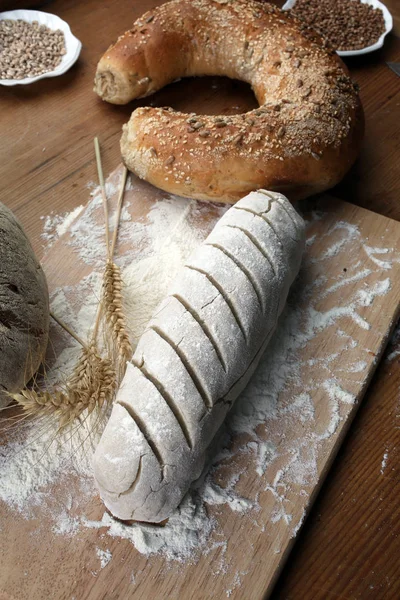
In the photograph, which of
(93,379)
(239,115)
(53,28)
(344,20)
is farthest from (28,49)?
(93,379)

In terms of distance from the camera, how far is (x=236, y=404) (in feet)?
4.63

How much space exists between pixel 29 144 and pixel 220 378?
1.17 m

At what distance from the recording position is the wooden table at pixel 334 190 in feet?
4.10

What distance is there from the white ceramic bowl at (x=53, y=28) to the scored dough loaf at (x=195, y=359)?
104 centimetres

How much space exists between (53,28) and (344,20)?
3.59 feet

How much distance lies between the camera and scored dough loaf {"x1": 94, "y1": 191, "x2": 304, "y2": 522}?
1.18 meters

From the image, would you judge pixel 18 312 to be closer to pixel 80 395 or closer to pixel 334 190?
pixel 80 395

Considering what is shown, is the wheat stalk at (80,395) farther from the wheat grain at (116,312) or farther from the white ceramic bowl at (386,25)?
the white ceramic bowl at (386,25)

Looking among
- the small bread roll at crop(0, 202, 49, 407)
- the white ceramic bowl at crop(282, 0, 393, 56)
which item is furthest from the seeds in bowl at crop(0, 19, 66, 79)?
the small bread roll at crop(0, 202, 49, 407)

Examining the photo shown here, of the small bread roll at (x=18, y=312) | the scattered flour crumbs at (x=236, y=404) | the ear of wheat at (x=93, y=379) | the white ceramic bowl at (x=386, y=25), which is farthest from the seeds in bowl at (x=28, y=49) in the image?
the ear of wheat at (x=93, y=379)

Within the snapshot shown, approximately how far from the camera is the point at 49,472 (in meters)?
1.31

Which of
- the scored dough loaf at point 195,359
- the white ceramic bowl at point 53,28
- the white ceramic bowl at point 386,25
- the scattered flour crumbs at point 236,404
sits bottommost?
the scattered flour crumbs at point 236,404

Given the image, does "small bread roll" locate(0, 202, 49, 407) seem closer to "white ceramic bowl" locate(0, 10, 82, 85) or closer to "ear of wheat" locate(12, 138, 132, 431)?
"ear of wheat" locate(12, 138, 132, 431)

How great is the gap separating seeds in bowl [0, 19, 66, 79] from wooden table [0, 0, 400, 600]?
2.3 inches
